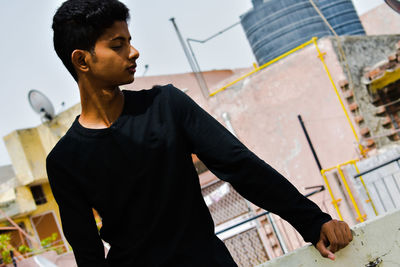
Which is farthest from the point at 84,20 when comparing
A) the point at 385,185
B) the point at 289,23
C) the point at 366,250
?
the point at 289,23

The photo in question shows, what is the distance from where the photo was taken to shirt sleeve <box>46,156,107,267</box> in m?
1.53

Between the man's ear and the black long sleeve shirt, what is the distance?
0.19 meters

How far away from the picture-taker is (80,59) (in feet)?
4.91

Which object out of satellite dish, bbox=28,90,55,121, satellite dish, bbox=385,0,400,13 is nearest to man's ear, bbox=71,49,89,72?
satellite dish, bbox=385,0,400,13

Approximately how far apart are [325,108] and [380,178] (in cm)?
425

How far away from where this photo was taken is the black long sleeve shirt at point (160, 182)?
1.43 meters

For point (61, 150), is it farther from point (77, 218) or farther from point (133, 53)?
point (133, 53)

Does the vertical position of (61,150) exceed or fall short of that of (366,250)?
it exceeds it

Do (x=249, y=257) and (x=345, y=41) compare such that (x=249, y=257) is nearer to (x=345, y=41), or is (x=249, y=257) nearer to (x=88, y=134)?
(x=345, y=41)

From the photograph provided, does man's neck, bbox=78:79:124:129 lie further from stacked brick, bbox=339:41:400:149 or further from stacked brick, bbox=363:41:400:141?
stacked brick, bbox=363:41:400:141

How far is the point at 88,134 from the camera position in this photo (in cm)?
148

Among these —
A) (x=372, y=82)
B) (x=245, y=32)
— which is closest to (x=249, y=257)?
(x=372, y=82)

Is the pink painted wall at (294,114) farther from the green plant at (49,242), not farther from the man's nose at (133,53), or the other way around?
the man's nose at (133,53)

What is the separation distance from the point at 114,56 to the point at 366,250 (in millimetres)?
1077
